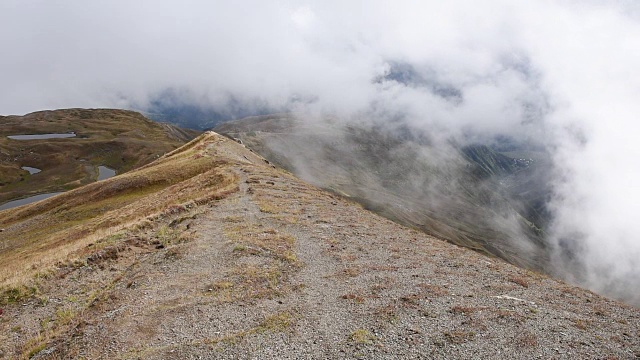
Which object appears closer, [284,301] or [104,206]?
[284,301]

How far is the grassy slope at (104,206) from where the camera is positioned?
47031 mm

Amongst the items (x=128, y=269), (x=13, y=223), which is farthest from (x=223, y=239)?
(x=13, y=223)

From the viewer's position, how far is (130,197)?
67.1 m

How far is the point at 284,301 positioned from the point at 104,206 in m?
55.1

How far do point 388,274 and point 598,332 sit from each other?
12766mm

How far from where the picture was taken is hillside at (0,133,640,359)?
59.6ft

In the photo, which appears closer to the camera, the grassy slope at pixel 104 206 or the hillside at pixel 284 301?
the hillside at pixel 284 301

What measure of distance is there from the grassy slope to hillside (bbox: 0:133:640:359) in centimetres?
877

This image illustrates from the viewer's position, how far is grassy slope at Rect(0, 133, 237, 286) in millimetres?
47031

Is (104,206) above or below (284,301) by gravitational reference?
above

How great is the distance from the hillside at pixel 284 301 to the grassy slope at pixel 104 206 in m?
8.77

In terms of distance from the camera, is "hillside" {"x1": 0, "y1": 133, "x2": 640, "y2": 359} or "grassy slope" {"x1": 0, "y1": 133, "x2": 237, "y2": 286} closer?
"hillside" {"x1": 0, "y1": 133, "x2": 640, "y2": 359}

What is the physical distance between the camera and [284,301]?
73.7ft

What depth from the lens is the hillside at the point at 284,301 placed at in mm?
18156
